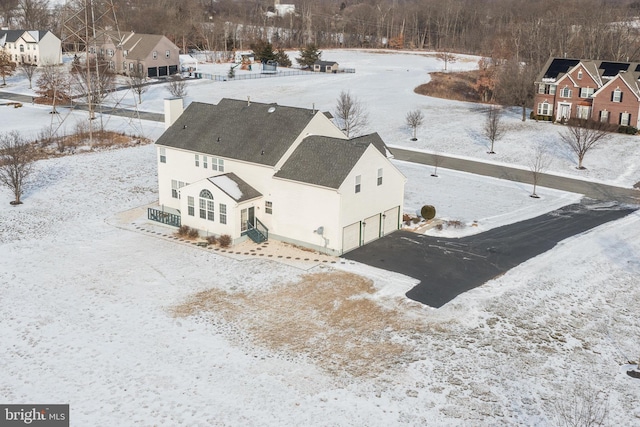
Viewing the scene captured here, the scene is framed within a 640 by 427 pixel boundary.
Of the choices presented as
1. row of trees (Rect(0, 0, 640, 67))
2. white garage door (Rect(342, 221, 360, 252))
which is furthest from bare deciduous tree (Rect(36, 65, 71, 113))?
white garage door (Rect(342, 221, 360, 252))

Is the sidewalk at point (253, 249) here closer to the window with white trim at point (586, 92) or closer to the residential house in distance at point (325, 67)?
the window with white trim at point (586, 92)

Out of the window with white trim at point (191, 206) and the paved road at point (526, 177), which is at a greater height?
the window with white trim at point (191, 206)

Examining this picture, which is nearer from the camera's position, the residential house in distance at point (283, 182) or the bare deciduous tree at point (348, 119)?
the residential house in distance at point (283, 182)

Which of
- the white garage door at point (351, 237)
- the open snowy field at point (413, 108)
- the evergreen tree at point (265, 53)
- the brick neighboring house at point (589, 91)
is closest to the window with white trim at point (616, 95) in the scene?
the brick neighboring house at point (589, 91)

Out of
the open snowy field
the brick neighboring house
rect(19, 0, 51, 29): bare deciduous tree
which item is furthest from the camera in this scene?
rect(19, 0, 51, 29): bare deciduous tree

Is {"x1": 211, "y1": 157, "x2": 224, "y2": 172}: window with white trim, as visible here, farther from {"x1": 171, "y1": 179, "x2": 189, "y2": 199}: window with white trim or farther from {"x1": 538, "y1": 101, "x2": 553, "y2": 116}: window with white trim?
{"x1": 538, "y1": 101, "x2": 553, "y2": 116}: window with white trim

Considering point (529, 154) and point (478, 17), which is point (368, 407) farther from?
point (478, 17)
